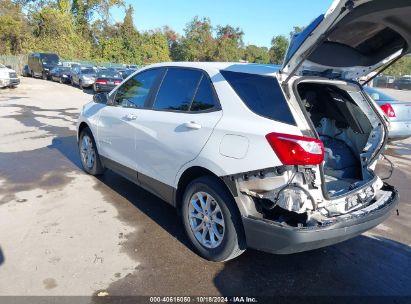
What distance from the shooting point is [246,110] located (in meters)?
3.30

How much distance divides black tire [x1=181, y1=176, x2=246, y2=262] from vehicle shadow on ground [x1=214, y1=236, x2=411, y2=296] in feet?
0.64

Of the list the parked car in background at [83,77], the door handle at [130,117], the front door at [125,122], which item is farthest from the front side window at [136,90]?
the parked car in background at [83,77]

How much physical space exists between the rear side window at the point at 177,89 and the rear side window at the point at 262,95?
529 millimetres

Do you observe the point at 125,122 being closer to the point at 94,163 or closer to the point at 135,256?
the point at 94,163

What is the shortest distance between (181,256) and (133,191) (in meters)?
2.01

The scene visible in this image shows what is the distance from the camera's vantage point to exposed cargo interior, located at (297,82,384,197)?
409 cm

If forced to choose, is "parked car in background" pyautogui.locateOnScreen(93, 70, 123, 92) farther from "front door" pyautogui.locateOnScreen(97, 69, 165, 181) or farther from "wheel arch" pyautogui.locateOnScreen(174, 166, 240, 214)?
"wheel arch" pyautogui.locateOnScreen(174, 166, 240, 214)

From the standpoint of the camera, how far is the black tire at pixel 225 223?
332 cm

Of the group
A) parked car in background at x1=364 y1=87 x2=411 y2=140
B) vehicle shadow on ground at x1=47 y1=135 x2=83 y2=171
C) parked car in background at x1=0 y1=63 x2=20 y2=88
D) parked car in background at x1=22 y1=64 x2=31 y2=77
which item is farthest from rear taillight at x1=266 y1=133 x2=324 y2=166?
parked car in background at x1=22 y1=64 x2=31 y2=77

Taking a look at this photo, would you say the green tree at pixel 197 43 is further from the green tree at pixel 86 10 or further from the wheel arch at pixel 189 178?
the wheel arch at pixel 189 178

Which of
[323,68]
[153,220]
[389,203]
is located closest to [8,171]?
[153,220]

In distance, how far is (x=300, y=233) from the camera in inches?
115

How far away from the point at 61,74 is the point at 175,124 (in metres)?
27.7

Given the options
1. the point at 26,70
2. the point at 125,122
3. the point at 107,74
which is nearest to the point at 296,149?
the point at 125,122
